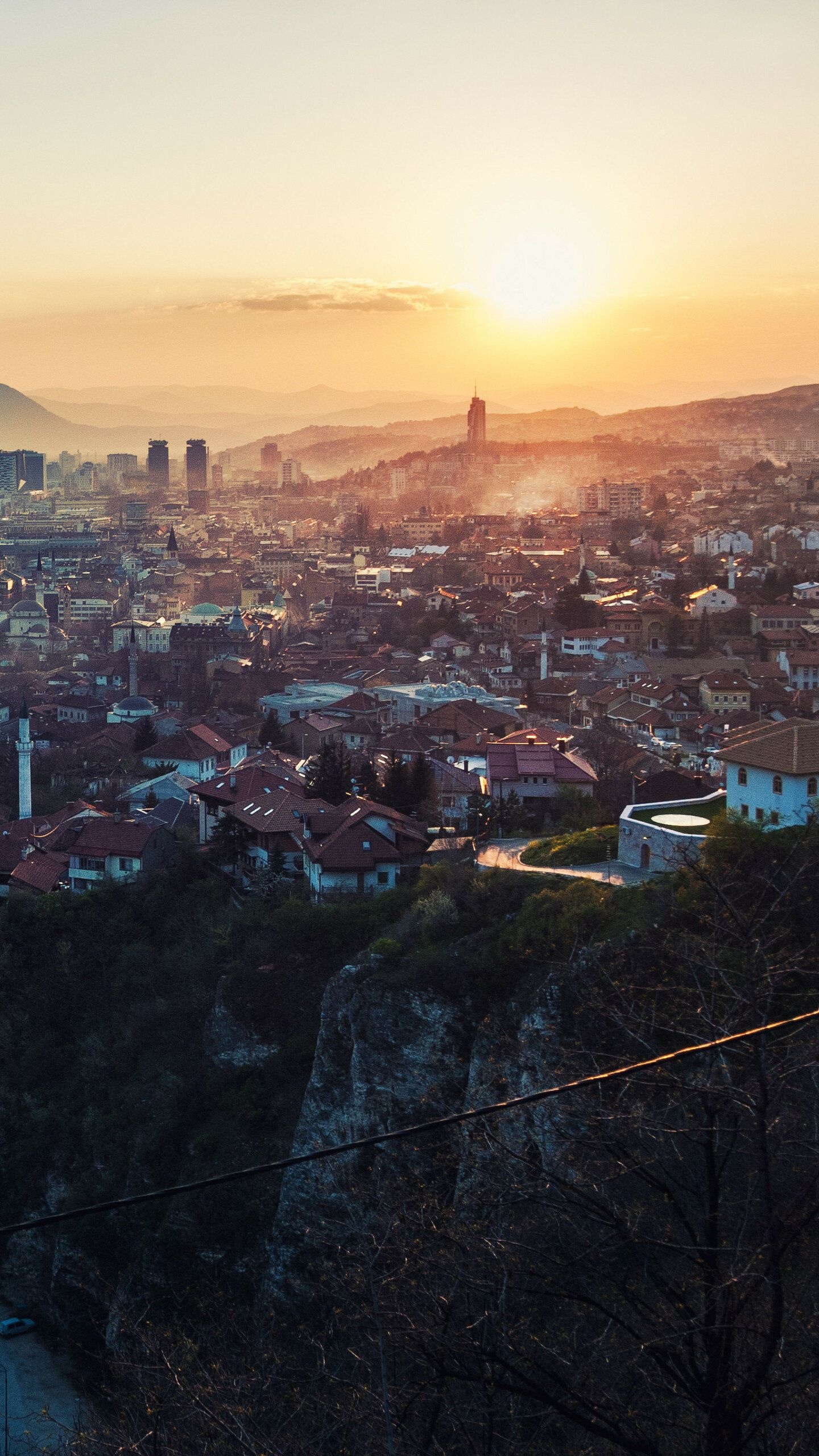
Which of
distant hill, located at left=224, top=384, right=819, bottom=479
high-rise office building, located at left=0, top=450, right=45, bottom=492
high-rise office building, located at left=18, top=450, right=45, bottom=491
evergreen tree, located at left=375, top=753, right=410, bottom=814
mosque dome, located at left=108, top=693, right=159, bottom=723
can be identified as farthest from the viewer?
high-rise office building, located at left=18, top=450, right=45, bottom=491

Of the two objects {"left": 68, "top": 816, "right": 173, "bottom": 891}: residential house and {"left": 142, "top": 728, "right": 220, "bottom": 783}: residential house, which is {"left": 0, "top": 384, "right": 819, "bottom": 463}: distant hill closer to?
{"left": 142, "top": 728, "right": 220, "bottom": 783}: residential house

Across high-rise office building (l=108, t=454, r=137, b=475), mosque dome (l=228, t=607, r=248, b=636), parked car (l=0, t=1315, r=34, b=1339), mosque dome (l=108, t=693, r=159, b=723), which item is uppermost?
high-rise office building (l=108, t=454, r=137, b=475)

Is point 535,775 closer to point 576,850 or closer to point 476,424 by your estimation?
point 576,850

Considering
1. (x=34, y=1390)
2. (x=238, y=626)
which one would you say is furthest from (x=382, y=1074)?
(x=238, y=626)

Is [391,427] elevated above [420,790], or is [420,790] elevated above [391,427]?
[391,427]


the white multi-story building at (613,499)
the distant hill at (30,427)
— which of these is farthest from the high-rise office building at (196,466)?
the distant hill at (30,427)

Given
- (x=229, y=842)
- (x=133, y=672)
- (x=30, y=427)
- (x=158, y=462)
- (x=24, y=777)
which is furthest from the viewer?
(x=30, y=427)

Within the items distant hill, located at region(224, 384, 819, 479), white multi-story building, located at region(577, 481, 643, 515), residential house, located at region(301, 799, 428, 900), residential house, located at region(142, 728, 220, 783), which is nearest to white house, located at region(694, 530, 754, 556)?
white multi-story building, located at region(577, 481, 643, 515)

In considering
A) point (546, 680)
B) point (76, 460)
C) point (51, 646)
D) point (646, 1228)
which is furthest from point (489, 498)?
point (646, 1228)
